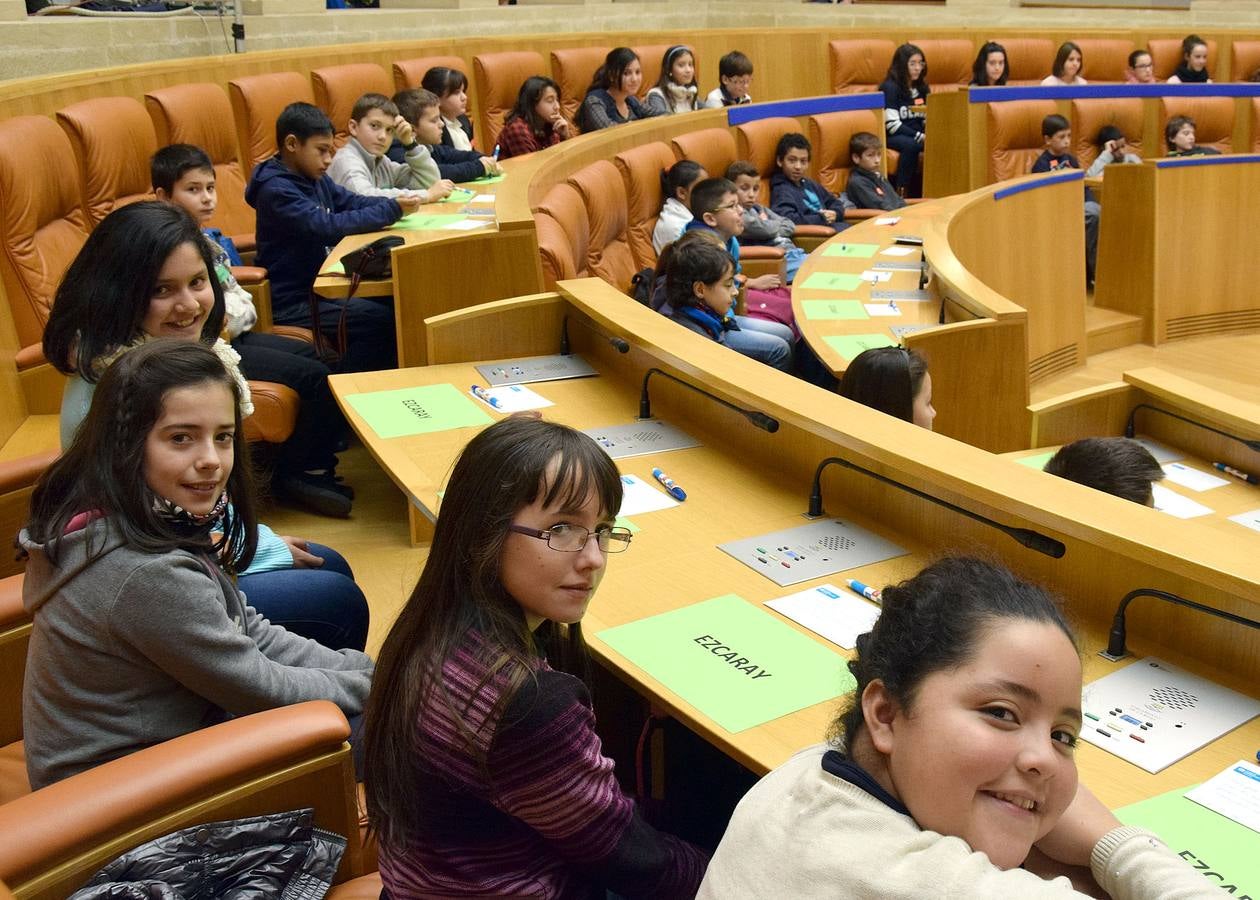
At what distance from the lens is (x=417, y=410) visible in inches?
105

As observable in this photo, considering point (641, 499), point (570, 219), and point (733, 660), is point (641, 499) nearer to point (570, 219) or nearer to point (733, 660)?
point (733, 660)

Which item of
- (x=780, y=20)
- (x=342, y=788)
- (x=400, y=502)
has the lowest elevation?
(x=400, y=502)

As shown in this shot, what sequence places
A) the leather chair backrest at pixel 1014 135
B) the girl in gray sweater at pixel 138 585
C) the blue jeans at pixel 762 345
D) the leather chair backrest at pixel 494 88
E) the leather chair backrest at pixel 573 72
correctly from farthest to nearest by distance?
1. the leather chair backrest at pixel 1014 135
2. the leather chair backrest at pixel 573 72
3. the leather chair backrest at pixel 494 88
4. the blue jeans at pixel 762 345
5. the girl in gray sweater at pixel 138 585

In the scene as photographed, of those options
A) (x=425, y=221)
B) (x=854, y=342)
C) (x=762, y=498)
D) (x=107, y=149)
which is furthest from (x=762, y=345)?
(x=107, y=149)

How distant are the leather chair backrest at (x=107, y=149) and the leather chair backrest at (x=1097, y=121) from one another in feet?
18.1

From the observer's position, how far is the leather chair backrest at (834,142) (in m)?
6.63

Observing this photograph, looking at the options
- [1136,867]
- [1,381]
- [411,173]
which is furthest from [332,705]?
[411,173]

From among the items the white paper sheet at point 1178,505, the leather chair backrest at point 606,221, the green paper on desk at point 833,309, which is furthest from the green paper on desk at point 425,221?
the white paper sheet at point 1178,505

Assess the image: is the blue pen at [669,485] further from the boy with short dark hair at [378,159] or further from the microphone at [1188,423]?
the boy with short dark hair at [378,159]

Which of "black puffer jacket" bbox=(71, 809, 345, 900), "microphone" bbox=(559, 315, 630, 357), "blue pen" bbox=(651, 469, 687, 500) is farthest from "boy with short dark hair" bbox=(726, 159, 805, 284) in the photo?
"black puffer jacket" bbox=(71, 809, 345, 900)

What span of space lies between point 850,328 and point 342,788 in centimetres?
244

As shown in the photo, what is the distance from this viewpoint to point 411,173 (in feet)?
15.6

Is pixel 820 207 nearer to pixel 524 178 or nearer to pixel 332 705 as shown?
pixel 524 178

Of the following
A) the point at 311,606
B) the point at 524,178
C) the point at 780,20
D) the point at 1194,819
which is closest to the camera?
the point at 1194,819
